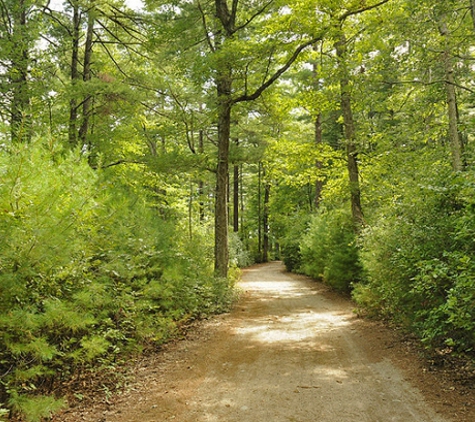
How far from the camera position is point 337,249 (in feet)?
40.9

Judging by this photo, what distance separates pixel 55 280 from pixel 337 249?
9.96 metres

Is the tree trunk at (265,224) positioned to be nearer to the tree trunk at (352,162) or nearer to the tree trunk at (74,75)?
the tree trunk at (352,162)

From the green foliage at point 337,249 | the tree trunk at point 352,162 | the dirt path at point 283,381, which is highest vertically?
the tree trunk at point 352,162

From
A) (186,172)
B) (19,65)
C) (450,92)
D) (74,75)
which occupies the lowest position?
(186,172)

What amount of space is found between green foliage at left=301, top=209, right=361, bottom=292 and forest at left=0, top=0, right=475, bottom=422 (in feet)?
0.23

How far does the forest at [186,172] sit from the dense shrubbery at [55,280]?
0.07ft

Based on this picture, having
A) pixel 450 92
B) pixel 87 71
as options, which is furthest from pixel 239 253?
pixel 450 92

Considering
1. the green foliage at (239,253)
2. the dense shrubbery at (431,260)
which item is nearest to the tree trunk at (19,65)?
Result: the dense shrubbery at (431,260)

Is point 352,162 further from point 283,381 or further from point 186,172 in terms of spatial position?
point 283,381

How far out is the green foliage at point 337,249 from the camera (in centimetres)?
1198

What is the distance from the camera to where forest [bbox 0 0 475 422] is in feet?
12.4

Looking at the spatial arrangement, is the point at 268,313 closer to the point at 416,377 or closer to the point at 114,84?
the point at 416,377

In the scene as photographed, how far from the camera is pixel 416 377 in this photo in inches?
194

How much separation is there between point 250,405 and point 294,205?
27.7m
